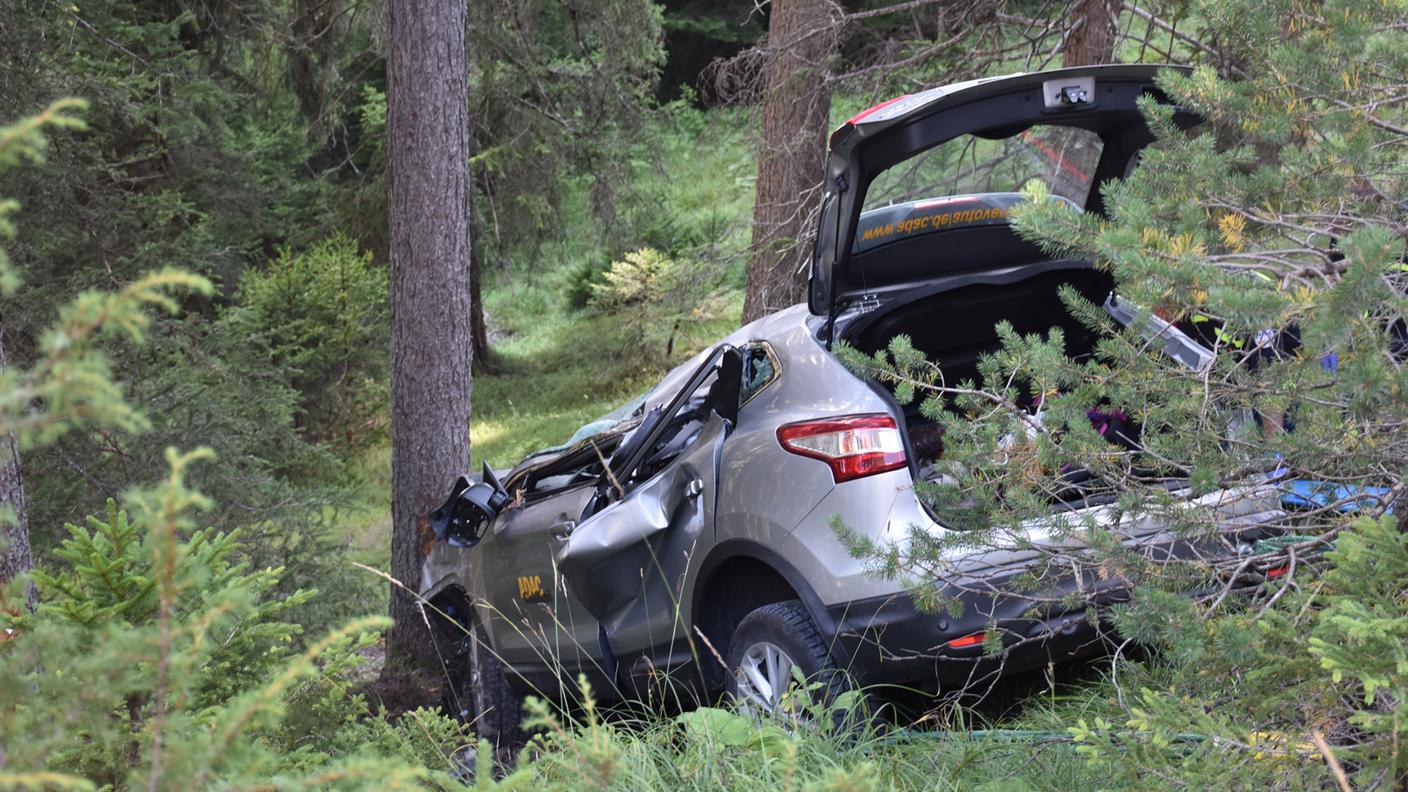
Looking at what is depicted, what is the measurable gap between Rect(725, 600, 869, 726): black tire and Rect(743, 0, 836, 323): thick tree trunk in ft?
18.2

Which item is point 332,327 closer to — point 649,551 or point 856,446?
point 649,551

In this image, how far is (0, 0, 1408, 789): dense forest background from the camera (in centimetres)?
203

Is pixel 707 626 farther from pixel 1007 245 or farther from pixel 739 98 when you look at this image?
pixel 739 98

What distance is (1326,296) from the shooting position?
2.44 metres

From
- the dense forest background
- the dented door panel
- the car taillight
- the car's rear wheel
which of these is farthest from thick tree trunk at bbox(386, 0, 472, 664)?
the car taillight

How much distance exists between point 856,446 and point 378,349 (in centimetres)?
1209

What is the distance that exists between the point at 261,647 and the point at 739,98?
25.9 feet

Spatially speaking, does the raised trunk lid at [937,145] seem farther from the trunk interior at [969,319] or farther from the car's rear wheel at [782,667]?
the car's rear wheel at [782,667]

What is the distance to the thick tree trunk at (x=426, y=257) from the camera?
701 centimetres

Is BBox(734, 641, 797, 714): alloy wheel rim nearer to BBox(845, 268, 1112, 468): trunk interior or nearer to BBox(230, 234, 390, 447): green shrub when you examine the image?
BBox(845, 268, 1112, 468): trunk interior

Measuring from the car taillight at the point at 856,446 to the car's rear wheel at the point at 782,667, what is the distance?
1.76 ft

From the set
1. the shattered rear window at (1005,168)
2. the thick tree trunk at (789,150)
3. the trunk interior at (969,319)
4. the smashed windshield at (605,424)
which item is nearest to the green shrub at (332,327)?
the thick tree trunk at (789,150)

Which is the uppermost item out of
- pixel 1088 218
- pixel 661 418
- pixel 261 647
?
pixel 1088 218

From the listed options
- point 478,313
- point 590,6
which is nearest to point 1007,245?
point 590,6
